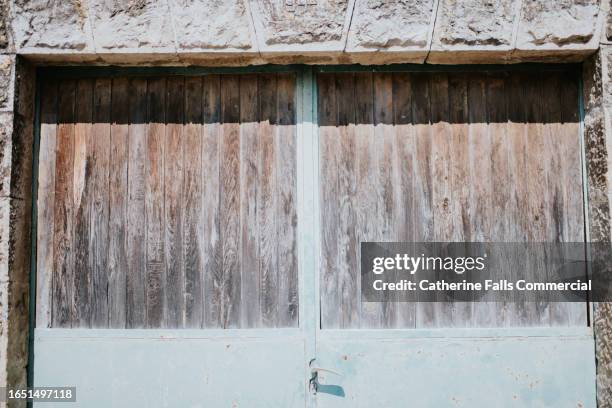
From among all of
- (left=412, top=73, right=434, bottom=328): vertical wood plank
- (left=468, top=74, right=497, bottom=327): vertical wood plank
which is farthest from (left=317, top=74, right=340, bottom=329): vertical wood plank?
(left=468, top=74, right=497, bottom=327): vertical wood plank

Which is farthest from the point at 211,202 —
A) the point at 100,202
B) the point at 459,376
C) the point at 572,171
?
the point at 572,171

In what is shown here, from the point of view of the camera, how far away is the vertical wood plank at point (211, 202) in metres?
2.43

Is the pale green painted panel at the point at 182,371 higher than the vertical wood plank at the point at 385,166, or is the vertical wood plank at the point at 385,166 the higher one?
the vertical wood plank at the point at 385,166

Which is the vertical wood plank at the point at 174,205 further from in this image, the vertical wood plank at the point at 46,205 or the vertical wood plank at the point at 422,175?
the vertical wood plank at the point at 422,175

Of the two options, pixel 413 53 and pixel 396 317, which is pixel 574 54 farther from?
pixel 396 317

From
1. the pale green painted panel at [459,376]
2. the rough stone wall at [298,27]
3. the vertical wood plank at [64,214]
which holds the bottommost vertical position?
the pale green painted panel at [459,376]

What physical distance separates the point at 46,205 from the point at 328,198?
1403 millimetres

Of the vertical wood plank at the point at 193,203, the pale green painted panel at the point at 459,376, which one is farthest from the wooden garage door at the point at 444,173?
the vertical wood plank at the point at 193,203

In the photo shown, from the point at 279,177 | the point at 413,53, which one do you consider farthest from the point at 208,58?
the point at 413,53

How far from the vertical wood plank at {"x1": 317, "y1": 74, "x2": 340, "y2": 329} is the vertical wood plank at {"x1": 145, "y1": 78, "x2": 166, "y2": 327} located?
0.79 meters

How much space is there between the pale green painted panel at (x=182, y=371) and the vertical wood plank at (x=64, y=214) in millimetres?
203

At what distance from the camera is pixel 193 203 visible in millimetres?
2477

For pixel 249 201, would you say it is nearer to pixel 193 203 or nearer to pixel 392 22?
pixel 193 203

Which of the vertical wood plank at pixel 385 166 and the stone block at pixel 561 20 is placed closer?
the stone block at pixel 561 20
